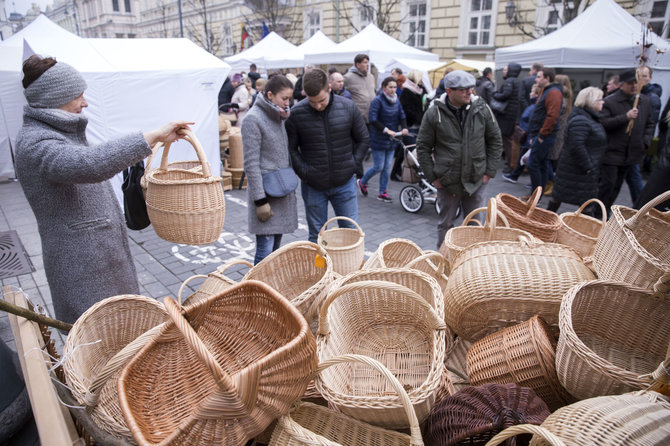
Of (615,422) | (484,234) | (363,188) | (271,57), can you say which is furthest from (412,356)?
(271,57)

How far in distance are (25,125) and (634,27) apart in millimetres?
9581

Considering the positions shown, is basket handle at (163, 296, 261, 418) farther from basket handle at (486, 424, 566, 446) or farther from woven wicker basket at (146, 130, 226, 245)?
woven wicker basket at (146, 130, 226, 245)

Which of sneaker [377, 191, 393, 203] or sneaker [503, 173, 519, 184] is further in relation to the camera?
sneaker [503, 173, 519, 184]

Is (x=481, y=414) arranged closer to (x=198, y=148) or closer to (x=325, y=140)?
(x=198, y=148)

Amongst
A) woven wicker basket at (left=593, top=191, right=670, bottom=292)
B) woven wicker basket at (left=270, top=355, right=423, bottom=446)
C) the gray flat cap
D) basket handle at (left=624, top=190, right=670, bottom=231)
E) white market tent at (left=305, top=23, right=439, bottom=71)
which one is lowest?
woven wicker basket at (left=270, top=355, right=423, bottom=446)

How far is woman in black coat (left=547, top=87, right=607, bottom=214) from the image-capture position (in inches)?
187

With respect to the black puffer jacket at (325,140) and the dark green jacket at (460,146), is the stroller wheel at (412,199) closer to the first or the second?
the dark green jacket at (460,146)

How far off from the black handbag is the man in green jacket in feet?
7.89

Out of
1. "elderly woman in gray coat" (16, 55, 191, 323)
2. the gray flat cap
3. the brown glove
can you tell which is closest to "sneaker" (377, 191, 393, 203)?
the gray flat cap

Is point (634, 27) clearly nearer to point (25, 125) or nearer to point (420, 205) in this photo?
point (420, 205)

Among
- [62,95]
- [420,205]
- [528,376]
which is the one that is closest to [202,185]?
[62,95]

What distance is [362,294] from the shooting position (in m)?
2.09

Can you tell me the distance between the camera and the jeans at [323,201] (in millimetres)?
3789

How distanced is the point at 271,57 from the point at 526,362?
15929mm
